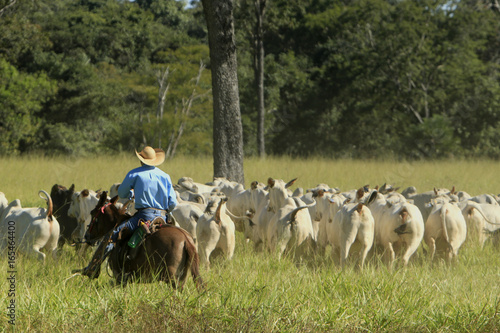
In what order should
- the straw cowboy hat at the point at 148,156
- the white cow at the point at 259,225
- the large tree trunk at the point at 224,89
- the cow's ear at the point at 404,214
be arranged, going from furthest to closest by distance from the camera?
the large tree trunk at the point at 224,89, the white cow at the point at 259,225, the cow's ear at the point at 404,214, the straw cowboy hat at the point at 148,156

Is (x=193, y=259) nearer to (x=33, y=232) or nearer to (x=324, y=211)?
(x=33, y=232)

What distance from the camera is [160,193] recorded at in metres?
6.30

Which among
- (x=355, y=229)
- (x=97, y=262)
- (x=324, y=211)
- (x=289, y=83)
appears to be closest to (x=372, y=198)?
(x=324, y=211)

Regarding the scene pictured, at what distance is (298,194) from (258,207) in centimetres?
70

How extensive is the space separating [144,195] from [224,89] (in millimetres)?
7608

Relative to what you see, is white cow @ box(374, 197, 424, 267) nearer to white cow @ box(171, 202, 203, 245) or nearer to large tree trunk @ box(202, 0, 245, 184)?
white cow @ box(171, 202, 203, 245)

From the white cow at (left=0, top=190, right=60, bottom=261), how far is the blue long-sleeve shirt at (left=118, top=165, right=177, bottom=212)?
1.89 metres

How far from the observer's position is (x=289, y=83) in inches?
1353

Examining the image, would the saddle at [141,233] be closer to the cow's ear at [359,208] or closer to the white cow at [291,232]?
the white cow at [291,232]

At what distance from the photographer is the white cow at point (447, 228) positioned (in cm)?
850

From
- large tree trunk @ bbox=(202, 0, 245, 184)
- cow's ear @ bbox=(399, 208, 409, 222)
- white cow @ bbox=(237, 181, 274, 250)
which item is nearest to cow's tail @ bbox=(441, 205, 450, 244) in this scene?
cow's ear @ bbox=(399, 208, 409, 222)

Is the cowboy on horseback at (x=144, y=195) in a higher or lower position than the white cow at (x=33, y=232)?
higher

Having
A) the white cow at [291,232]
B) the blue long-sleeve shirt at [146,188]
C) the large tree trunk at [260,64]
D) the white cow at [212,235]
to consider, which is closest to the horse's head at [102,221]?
the blue long-sleeve shirt at [146,188]

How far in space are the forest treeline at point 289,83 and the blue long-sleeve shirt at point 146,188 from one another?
20406mm
